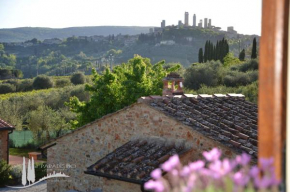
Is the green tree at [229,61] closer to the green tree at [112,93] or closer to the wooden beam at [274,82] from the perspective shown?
the green tree at [112,93]

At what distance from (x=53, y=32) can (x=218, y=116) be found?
12459 centimetres

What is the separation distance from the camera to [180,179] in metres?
1.98

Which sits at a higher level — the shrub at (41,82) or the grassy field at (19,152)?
the shrub at (41,82)

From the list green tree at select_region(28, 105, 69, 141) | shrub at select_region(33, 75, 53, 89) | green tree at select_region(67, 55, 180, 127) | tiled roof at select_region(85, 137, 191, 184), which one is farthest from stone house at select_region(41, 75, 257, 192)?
shrub at select_region(33, 75, 53, 89)

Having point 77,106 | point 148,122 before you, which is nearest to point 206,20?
point 77,106

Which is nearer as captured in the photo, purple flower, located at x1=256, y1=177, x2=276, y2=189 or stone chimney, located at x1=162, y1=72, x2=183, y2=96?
purple flower, located at x1=256, y1=177, x2=276, y2=189

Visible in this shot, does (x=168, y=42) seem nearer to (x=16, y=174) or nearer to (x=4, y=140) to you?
(x=4, y=140)

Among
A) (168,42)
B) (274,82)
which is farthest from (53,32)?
(274,82)

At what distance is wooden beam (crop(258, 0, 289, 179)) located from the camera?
200 centimetres

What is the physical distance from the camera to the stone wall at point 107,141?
8.34m

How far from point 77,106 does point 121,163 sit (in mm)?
13772

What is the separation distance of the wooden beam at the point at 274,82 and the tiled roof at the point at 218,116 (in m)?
5.76

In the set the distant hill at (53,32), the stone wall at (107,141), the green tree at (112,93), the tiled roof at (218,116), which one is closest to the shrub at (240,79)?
the green tree at (112,93)

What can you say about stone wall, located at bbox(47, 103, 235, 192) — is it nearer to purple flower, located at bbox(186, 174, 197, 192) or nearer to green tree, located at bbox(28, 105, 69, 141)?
purple flower, located at bbox(186, 174, 197, 192)
